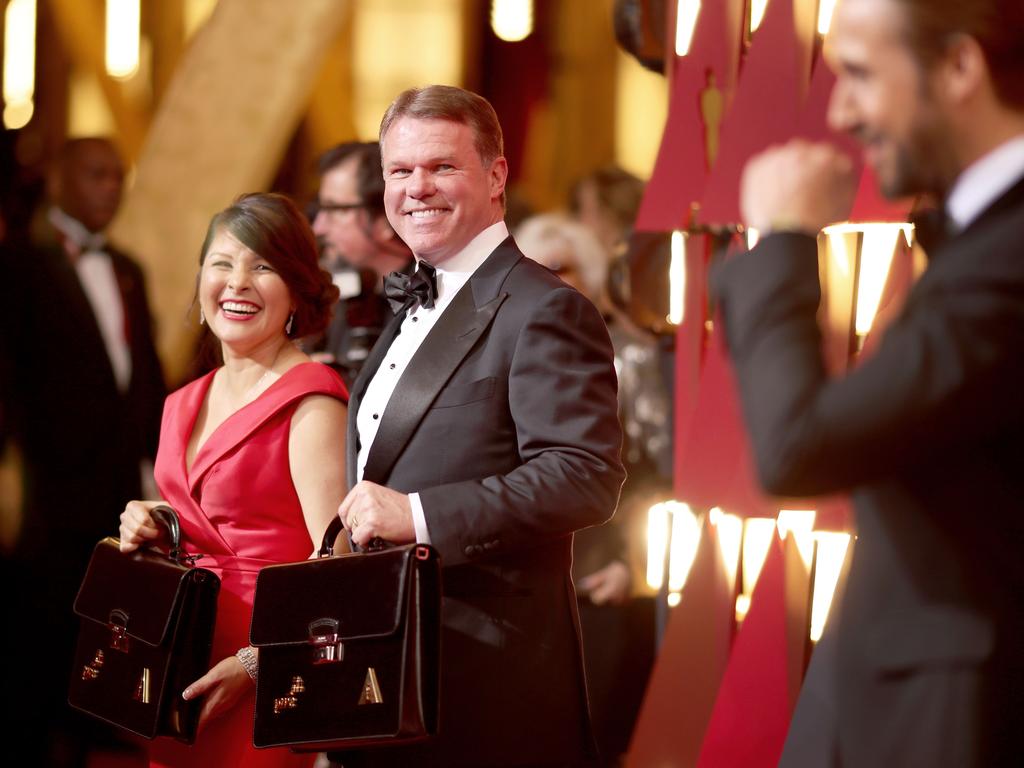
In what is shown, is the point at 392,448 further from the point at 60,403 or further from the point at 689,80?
the point at 60,403

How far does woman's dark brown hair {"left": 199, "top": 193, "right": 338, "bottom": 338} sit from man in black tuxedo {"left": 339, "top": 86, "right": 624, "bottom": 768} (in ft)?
1.20

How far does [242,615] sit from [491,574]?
56 cm

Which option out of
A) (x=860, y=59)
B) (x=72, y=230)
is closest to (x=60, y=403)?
(x=72, y=230)

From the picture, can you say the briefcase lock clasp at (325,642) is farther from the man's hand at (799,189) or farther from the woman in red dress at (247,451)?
the man's hand at (799,189)

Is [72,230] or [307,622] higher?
[72,230]

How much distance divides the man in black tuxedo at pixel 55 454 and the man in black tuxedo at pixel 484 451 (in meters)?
2.63

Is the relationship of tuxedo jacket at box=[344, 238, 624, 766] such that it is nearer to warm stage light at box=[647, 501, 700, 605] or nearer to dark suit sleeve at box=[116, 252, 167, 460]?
warm stage light at box=[647, 501, 700, 605]

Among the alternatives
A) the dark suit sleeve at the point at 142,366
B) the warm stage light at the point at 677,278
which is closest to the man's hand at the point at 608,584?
the warm stage light at the point at 677,278

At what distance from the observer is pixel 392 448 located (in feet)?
7.39

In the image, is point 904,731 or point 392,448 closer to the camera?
point 904,731

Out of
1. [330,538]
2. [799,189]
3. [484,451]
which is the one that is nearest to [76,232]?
[330,538]

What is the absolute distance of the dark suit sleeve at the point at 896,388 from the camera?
4.34 feet

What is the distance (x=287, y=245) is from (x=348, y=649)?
2.81 ft

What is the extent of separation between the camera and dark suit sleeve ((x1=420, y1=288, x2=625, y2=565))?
212 cm
